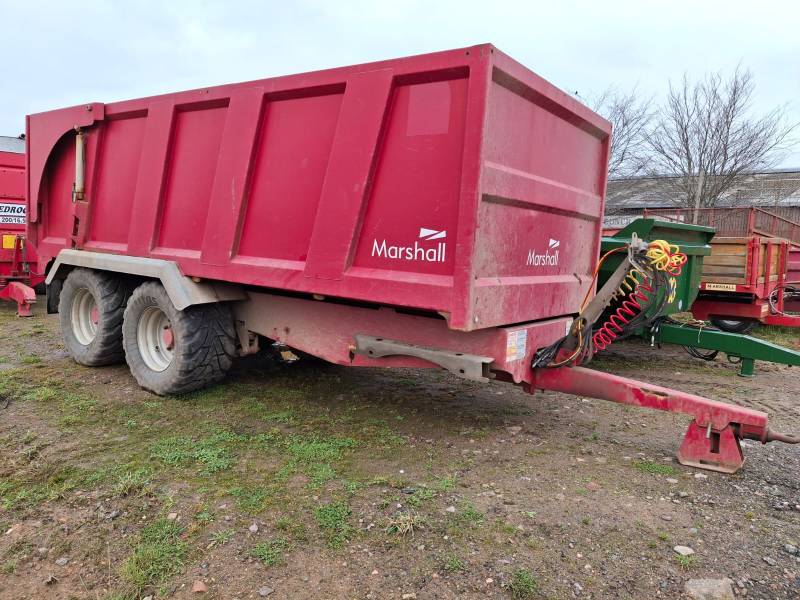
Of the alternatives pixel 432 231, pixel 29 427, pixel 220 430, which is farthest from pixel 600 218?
pixel 29 427

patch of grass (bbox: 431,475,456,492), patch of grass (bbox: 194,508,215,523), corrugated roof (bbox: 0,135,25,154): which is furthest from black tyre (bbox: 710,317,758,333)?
corrugated roof (bbox: 0,135,25,154)

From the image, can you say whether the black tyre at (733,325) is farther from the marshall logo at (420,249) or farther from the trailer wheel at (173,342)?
the trailer wheel at (173,342)

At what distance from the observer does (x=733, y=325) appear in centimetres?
838

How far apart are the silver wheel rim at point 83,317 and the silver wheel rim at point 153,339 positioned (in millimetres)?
1085

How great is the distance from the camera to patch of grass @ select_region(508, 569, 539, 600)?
2.41 metres

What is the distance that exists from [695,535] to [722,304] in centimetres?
571

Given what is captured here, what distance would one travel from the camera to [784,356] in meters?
5.16

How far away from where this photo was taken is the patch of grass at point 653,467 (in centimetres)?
360

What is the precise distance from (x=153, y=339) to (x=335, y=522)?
122 inches

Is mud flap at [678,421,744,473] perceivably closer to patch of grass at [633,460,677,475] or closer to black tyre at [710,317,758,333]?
patch of grass at [633,460,677,475]

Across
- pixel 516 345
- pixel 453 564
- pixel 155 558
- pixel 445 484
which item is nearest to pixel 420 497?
pixel 445 484

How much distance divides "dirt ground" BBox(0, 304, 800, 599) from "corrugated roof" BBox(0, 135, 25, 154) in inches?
313

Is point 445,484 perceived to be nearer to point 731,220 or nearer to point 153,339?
point 153,339

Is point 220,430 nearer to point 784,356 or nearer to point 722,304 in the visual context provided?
point 784,356
